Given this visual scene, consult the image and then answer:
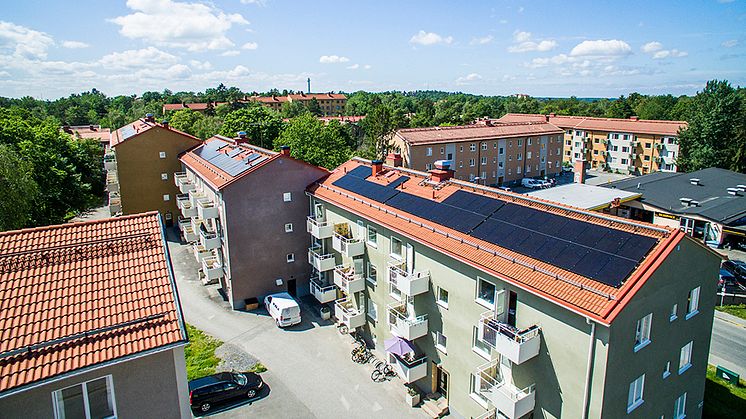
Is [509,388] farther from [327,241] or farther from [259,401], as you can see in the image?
[327,241]

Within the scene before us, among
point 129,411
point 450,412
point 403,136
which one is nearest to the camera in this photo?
point 129,411

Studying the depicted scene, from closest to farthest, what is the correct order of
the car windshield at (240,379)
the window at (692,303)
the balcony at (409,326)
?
the window at (692,303), the balcony at (409,326), the car windshield at (240,379)

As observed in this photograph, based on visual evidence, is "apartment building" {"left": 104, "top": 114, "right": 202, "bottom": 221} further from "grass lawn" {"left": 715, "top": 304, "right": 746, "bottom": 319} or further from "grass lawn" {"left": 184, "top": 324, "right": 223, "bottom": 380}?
"grass lawn" {"left": 715, "top": 304, "right": 746, "bottom": 319}

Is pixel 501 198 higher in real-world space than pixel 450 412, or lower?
higher

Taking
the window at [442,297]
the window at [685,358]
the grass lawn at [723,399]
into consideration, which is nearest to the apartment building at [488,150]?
the grass lawn at [723,399]

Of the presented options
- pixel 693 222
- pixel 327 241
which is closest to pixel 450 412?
pixel 327 241

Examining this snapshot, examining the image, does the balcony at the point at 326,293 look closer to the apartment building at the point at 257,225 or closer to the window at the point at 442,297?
the apartment building at the point at 257,225

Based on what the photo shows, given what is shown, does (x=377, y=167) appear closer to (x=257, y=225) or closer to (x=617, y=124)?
(x=257, y=225)
